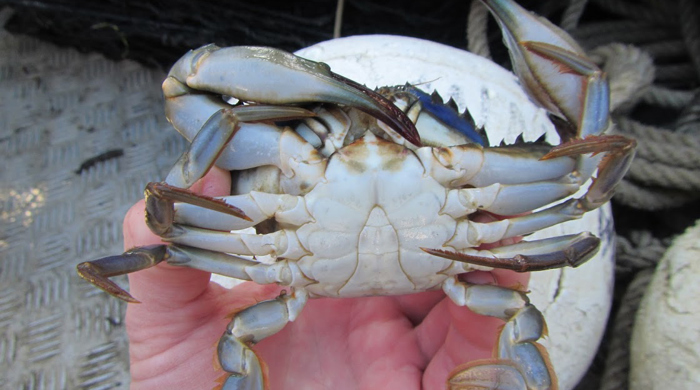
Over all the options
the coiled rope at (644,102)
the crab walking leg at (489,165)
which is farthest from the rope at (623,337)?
the crab walking leg at (489,165)

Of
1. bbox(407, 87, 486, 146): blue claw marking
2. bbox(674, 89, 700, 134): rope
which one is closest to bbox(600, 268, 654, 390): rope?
bbox(674, 89, 700, 134): rope

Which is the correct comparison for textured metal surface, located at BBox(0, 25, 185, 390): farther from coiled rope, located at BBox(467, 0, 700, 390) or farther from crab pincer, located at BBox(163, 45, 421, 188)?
coiled rope, located at BBox(467, 0, 700, 390)

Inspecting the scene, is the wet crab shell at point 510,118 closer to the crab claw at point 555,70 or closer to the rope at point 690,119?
the crab claw at point 555,70

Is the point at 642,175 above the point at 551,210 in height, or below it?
below

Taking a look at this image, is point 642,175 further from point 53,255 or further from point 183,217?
point 53,255

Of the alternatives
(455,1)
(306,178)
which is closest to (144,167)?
(455,1)

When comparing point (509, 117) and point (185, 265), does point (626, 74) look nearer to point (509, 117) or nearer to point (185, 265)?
point (509, 117)
